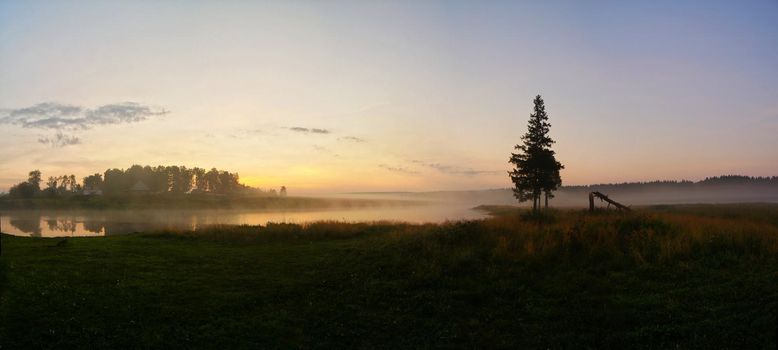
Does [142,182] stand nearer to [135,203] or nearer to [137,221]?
[135,203]

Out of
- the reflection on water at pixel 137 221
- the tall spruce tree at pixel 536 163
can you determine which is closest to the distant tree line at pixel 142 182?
the reflection on water at pixel 137 221

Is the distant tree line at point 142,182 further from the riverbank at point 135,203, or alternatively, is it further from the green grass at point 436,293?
the green grass at point 436,293

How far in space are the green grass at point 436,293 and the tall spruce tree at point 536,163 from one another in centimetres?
2788

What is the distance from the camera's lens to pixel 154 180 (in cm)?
15738

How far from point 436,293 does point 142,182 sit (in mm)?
170038

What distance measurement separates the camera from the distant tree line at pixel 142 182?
140 m

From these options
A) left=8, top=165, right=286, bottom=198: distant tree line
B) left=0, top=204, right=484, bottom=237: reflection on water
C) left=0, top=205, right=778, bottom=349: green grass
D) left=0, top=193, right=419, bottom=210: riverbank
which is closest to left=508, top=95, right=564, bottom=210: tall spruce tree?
left=0, top=204, right=484, bottom=237: reflection on water

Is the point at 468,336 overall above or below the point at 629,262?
below

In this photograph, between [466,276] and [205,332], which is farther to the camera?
[466,276]

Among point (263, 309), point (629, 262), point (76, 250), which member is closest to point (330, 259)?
point (263, 309)

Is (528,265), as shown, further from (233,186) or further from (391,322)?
(233,186)

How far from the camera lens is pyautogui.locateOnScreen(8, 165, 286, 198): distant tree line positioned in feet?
460

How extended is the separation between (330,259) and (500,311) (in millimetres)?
9553

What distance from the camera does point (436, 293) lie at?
12.2 meters
